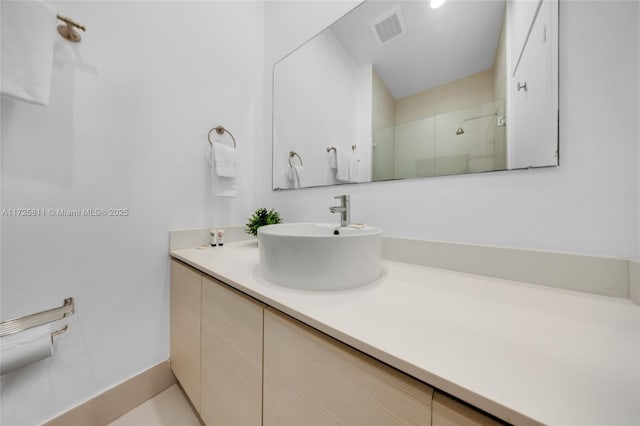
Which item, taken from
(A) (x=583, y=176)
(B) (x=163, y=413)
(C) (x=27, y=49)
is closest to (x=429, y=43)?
(A) (x=583, y=176)

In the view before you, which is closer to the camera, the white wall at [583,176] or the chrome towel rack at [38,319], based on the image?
the white wall at [583,176]

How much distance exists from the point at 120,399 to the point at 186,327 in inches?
16.1

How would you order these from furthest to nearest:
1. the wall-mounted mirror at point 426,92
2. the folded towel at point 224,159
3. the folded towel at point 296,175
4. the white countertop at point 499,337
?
the folded towel at point 296,175 < the folded towel at point 224,159 < the wall-mounted mirror at point 426,92 < the white countertop at point 499,337

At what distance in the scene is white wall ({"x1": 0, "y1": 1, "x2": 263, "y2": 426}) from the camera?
2.36 feet

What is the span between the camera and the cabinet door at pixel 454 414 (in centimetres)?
26

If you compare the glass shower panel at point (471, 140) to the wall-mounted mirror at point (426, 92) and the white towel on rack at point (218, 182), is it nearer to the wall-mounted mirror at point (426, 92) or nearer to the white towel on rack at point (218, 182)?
the wall-mounted mirror at point (426, 92)

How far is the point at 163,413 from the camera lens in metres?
0.94

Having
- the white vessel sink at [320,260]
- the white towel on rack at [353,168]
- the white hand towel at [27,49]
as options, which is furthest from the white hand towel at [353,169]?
the white hand towel at [27,49]

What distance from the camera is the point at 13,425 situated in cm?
70

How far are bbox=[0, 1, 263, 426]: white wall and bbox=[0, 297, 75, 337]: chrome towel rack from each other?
2cm

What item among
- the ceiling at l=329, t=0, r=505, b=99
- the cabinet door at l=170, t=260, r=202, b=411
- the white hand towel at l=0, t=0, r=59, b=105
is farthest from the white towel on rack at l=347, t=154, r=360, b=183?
the white hand towel at l=0, t=0, r=59, b=105

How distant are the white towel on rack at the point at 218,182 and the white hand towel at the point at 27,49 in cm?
56

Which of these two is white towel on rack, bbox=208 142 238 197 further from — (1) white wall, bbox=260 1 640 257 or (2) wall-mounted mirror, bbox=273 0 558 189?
(1) white wall, bbox=260 1 640 257

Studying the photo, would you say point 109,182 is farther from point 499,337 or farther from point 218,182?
point 499,337
